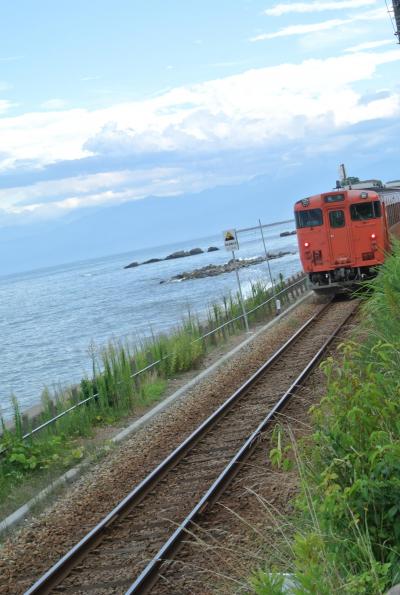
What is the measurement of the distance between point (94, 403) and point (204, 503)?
264 inches

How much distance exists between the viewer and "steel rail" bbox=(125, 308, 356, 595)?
267 inches

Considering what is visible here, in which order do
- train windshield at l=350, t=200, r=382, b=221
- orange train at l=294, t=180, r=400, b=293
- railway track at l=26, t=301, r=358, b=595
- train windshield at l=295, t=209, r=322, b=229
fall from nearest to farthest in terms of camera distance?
railway track at l=26, t=301, r=358, b=595, train windshield at l=350, t=200, r=382, b=221, orange train at l=294, t=180, r=400, b=293, train windshield at l=295, t=209, r=322, b=229

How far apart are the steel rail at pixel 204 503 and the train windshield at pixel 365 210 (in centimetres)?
1167

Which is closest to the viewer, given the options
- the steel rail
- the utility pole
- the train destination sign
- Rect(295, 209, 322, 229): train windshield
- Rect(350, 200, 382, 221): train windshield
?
the steel rail

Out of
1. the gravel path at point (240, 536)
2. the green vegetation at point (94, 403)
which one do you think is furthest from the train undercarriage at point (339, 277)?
the gravel path at point (240, 536)

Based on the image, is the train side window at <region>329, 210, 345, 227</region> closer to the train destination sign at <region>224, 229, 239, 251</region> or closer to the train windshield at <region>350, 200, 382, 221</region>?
the train windshield at <region>350, 200, 382, 221</region>

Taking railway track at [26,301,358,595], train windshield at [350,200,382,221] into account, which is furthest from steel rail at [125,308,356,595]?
train windshield at [350,200,382,221]

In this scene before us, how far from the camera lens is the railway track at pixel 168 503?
7180 millimetres

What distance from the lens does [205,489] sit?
30.2 feet

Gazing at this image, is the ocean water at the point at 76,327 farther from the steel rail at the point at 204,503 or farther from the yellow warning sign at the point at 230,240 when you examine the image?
the steel rail at the point at 204,503

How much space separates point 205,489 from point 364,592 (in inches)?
209

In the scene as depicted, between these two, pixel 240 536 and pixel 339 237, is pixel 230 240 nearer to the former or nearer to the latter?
pixel 339 237

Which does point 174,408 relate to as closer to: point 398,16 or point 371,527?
point 371,527

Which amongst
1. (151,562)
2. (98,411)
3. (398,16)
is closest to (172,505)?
(151,562)
